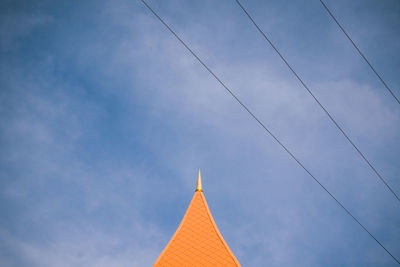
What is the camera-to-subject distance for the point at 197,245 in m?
11.7

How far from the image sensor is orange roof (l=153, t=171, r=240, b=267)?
10953 mm

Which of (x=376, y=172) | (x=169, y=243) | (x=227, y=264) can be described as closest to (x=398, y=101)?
(x=376, y=172)

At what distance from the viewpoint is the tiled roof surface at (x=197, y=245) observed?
1095 centimetres

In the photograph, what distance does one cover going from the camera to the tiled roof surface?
35.9 feet

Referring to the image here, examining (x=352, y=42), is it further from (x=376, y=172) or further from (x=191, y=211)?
(x=191, y=211)

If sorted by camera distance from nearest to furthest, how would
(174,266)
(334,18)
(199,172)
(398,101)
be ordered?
(334,18) → (398,101) → (174,266) → (199,172)

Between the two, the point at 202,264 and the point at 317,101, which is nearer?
the point at 317,101

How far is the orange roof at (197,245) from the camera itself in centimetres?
1095

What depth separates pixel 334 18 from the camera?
377 cm

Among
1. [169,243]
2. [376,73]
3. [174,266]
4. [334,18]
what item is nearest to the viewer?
[334,18]

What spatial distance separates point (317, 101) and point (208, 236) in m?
9.91

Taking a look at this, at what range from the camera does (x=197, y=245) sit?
11734 millimetres

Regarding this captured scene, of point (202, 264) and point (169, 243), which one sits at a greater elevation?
point (169, 243)

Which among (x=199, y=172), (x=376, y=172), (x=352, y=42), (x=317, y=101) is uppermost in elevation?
(x=199, y=172)
